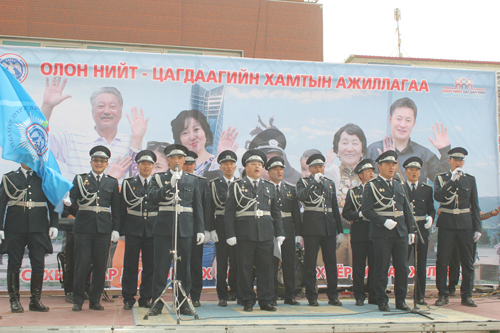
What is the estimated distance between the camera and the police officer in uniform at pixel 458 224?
Answer: 6464mm

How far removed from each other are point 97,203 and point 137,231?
2.03 feet

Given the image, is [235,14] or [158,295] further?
[235,14]

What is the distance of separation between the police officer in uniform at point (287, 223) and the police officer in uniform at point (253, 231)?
44 cm

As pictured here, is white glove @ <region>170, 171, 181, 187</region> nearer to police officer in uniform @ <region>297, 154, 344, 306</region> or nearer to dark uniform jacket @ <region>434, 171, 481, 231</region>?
police officer in uniform @ <region>297, 154, 344, 306</region>

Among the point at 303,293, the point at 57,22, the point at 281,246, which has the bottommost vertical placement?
the point at 303,293

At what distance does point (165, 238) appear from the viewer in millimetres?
5391

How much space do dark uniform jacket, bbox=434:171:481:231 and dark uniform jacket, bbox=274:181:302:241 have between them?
2073mm

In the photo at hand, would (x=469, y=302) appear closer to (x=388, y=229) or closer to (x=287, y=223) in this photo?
(x=388, y=229)

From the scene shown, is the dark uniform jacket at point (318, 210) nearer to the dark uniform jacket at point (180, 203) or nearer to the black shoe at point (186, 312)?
the dark uniform jacket at point (180, 203)

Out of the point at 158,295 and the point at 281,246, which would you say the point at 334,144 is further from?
the point at 158,295

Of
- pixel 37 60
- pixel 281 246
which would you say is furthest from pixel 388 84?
pixel 37 60

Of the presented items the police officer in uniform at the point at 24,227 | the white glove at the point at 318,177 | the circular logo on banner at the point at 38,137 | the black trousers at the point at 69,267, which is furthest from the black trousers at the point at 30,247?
the white glove at the point at 318,177

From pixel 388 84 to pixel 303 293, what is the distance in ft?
12.5

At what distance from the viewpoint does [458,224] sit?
6.45 m
